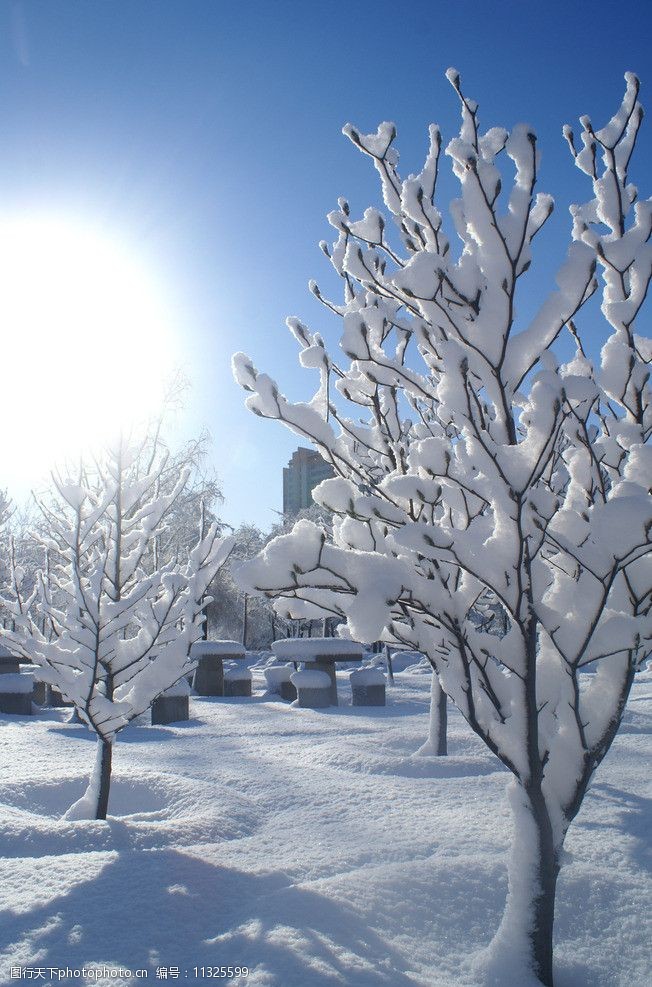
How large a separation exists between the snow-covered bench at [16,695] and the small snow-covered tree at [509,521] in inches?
399

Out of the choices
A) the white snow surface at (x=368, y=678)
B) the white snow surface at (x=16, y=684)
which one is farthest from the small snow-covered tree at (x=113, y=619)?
the white snow surface at (x=368, y=678)

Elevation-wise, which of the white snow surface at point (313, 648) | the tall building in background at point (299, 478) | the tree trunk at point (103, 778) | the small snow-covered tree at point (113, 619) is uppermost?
the tall building in background at point (299, 478)

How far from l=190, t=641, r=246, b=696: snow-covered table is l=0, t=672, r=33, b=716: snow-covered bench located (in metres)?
3.78

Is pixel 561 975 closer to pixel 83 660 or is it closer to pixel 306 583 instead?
pixel 306 583

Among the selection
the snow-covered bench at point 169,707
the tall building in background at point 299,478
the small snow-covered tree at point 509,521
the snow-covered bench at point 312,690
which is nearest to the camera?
the small snow-covered tree at point 509,521

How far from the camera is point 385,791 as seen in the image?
199 inches

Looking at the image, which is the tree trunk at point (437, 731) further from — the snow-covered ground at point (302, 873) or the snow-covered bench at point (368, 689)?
the snow-covered bench at point (368, 689)

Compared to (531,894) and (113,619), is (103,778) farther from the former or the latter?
(531,894)

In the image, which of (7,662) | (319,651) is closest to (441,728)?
(319,651)

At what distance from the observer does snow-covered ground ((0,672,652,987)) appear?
7.86ft

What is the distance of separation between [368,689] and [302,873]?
877cm

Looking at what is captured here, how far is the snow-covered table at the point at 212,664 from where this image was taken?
14102 mm

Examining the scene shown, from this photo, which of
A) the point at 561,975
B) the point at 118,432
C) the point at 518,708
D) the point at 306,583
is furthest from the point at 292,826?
the point at 118,432

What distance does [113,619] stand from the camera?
4641 millimetres
